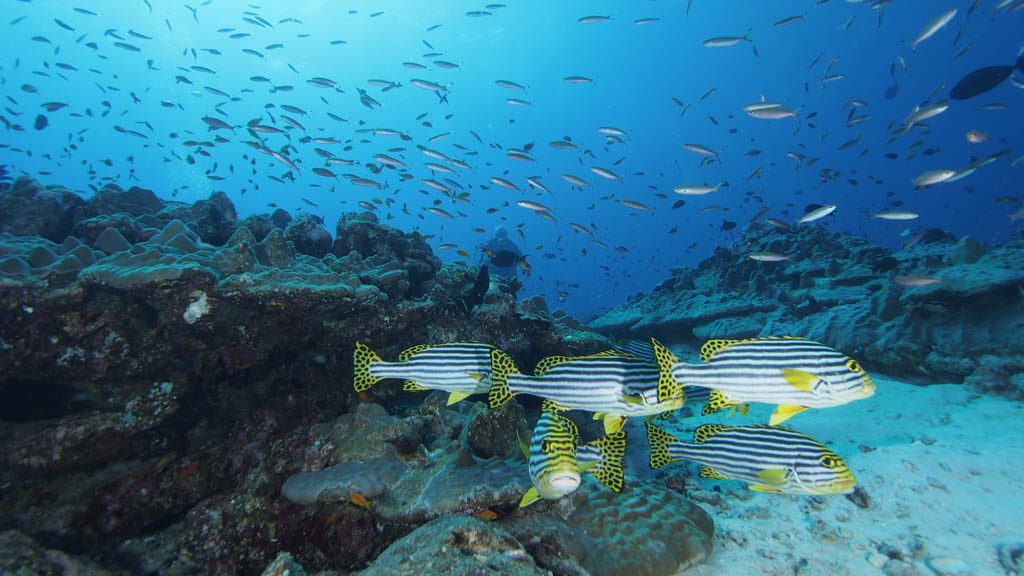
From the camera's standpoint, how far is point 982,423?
5.93 m

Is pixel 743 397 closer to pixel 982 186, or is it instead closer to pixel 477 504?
pixel 477 504

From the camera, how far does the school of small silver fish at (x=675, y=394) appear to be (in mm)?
2805

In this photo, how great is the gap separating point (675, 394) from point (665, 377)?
0.59 feet

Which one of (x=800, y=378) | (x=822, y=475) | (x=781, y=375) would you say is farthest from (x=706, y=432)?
(x=800, y=378)

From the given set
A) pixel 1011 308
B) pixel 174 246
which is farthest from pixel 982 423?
pixel 174 246

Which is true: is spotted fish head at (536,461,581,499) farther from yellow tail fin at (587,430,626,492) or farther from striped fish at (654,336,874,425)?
striped fish at (654,336,874,425)

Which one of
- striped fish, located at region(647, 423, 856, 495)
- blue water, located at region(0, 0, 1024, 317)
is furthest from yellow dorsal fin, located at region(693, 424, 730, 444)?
blue water, located at region(0, 0, 1024, 317)

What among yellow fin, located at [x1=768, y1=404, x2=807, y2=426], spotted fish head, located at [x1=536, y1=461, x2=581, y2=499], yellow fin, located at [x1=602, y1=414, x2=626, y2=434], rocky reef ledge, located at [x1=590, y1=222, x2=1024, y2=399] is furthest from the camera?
rocky reef ledge, located at [x1=590, y1=222, x2=1024, y2=399]

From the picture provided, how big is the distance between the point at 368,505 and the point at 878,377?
9874mm

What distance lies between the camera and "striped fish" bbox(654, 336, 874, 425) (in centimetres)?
276

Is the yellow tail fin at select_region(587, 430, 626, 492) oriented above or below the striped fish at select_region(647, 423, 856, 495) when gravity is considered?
below

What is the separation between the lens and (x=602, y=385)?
3.19 m

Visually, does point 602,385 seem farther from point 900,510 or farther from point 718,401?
point 900,510

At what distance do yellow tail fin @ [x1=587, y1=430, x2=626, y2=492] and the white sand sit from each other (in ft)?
4.60
